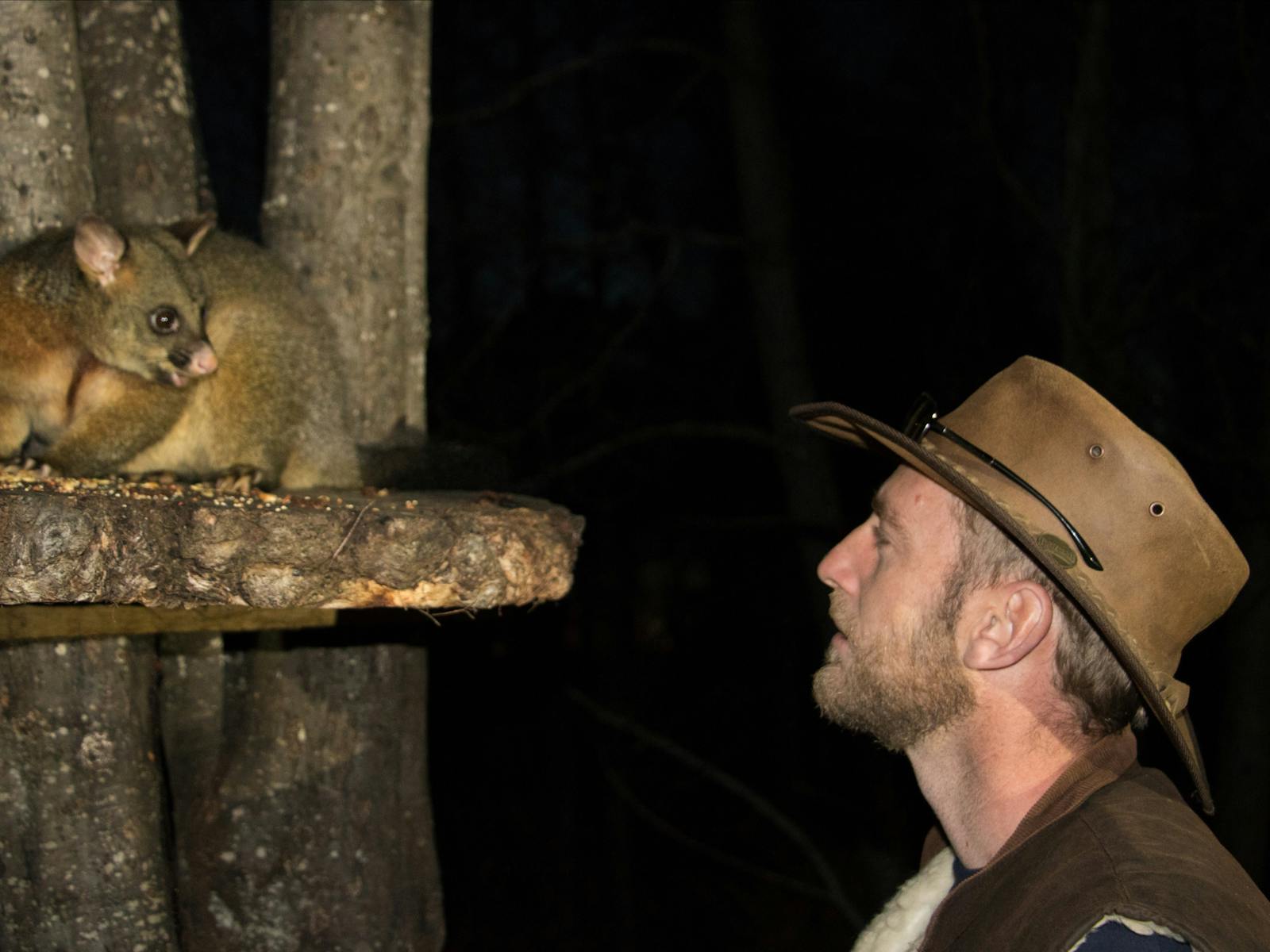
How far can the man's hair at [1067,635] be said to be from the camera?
246cm

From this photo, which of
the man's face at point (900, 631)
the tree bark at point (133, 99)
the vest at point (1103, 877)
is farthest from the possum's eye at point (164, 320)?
the vest at point (1103, 877)

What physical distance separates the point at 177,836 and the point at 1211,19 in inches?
272

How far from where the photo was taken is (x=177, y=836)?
3168 mm

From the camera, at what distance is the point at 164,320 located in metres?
3.45

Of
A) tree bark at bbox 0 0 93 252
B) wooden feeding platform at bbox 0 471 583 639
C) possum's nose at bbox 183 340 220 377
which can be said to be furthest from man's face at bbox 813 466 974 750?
tree bark at bbox 0 0 93 252

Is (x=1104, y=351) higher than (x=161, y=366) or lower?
higher

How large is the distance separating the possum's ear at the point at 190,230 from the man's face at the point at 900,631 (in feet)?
6.65

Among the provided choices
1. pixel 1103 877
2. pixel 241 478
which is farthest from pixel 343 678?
pixel 1103 877

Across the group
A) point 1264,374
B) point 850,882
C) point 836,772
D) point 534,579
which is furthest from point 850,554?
point 836,772

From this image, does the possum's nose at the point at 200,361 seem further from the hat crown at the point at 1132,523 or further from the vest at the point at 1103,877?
the vest at the point at 1103,877

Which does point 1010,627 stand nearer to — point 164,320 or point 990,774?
point 990,774

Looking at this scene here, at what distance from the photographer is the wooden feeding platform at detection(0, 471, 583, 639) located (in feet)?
6.14

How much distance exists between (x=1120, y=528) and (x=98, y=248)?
2563mm

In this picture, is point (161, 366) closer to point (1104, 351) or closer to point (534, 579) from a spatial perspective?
point (534, 579)
